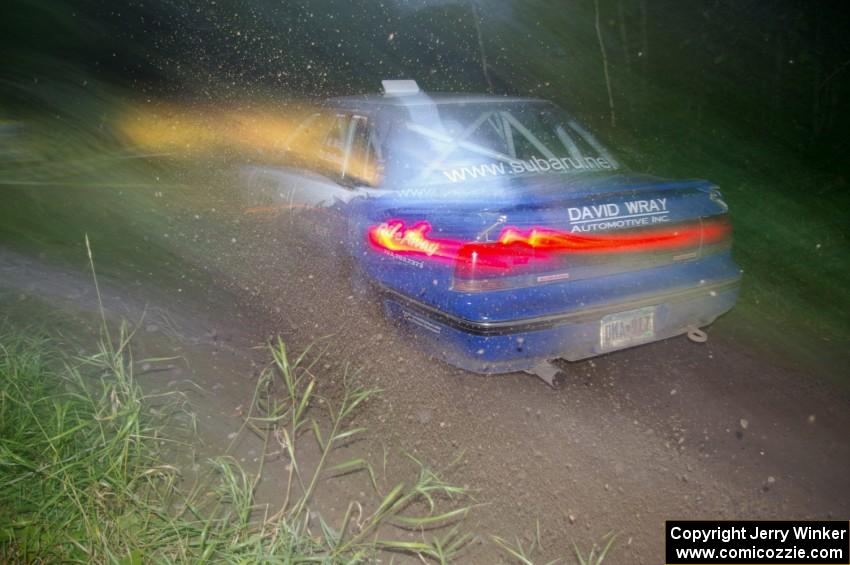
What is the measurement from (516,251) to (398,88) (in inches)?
79.2

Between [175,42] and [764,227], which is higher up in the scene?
[175,42]

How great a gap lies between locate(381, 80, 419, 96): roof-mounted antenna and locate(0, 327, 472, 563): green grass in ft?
8.06

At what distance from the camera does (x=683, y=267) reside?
145 inches

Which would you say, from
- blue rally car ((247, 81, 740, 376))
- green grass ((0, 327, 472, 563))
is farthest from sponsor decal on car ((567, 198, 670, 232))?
green grass ((0, 327, 472, 563))

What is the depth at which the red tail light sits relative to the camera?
126 inches

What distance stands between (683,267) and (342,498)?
2.18 metres

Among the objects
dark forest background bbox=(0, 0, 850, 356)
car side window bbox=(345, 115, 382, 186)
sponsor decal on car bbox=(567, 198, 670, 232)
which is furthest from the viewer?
dark forest background bbox=(0, 0, 850, 356)

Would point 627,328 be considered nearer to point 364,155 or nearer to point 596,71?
point 364,155

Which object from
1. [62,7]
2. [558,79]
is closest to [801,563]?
[558,79]

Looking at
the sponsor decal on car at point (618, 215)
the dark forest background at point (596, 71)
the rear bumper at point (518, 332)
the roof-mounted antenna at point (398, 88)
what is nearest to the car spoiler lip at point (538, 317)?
the rear bumper at point (518, 332)

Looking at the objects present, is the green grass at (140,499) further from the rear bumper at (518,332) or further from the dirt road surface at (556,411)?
the rear bumper at (518,332)

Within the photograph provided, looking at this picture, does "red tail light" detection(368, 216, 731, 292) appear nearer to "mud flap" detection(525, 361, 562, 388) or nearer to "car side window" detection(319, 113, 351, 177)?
"mud flap" detection(525, 361, 562, 388)

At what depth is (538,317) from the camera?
3.26m

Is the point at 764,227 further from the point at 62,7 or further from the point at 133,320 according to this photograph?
the point at 62,7
